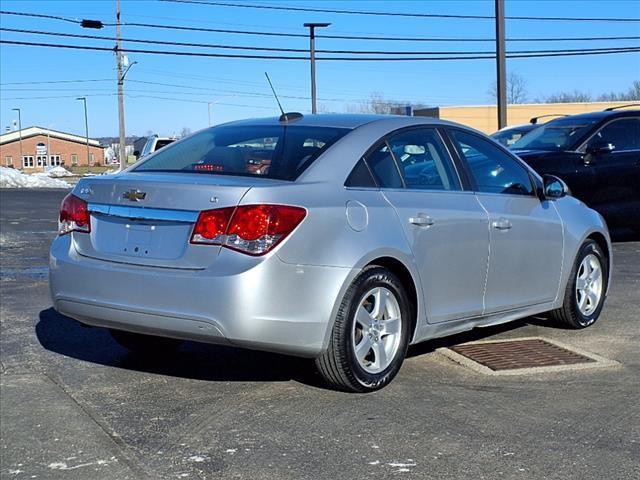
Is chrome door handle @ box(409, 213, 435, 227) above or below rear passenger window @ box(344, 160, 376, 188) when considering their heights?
below

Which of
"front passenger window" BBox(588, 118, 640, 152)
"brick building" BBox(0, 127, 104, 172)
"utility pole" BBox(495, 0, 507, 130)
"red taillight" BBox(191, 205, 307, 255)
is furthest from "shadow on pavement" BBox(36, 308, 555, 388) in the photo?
"brick building" BBox(0, 127, 104, 172)

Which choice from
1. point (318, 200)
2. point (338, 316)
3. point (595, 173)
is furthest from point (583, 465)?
point (595, 173)

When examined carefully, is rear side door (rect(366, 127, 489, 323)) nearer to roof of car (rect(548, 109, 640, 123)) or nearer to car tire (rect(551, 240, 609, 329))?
car tire (rect(551, 240, 609, 329))

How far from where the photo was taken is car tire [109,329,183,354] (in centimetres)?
568

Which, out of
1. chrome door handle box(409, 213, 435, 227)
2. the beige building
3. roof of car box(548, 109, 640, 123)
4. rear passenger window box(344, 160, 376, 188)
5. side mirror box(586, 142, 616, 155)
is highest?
the beige building

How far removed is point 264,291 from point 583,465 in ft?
5.57

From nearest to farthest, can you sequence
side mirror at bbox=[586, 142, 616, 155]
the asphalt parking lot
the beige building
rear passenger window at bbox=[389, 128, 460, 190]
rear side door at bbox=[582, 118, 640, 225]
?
the asphalt parking lot, rear passenger window at bbox=[389, 128, 460, 190], side mirror at bbox=[586, 142, 616, 155], rear side door at bbox=[582, 118, 640, 225], the beige building

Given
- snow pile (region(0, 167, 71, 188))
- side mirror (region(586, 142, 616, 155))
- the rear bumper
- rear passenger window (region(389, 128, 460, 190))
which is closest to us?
the rear bumper

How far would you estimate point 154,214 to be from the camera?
15.1 feet

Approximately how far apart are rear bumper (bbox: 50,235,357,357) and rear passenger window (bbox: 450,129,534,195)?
1.61 m

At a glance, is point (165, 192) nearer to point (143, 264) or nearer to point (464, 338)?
point (143, 264)

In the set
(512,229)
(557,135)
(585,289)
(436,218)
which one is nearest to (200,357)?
(436,218)

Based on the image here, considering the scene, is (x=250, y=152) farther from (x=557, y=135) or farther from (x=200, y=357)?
(x=557, y=135)

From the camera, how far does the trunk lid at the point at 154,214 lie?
14.6 ft
